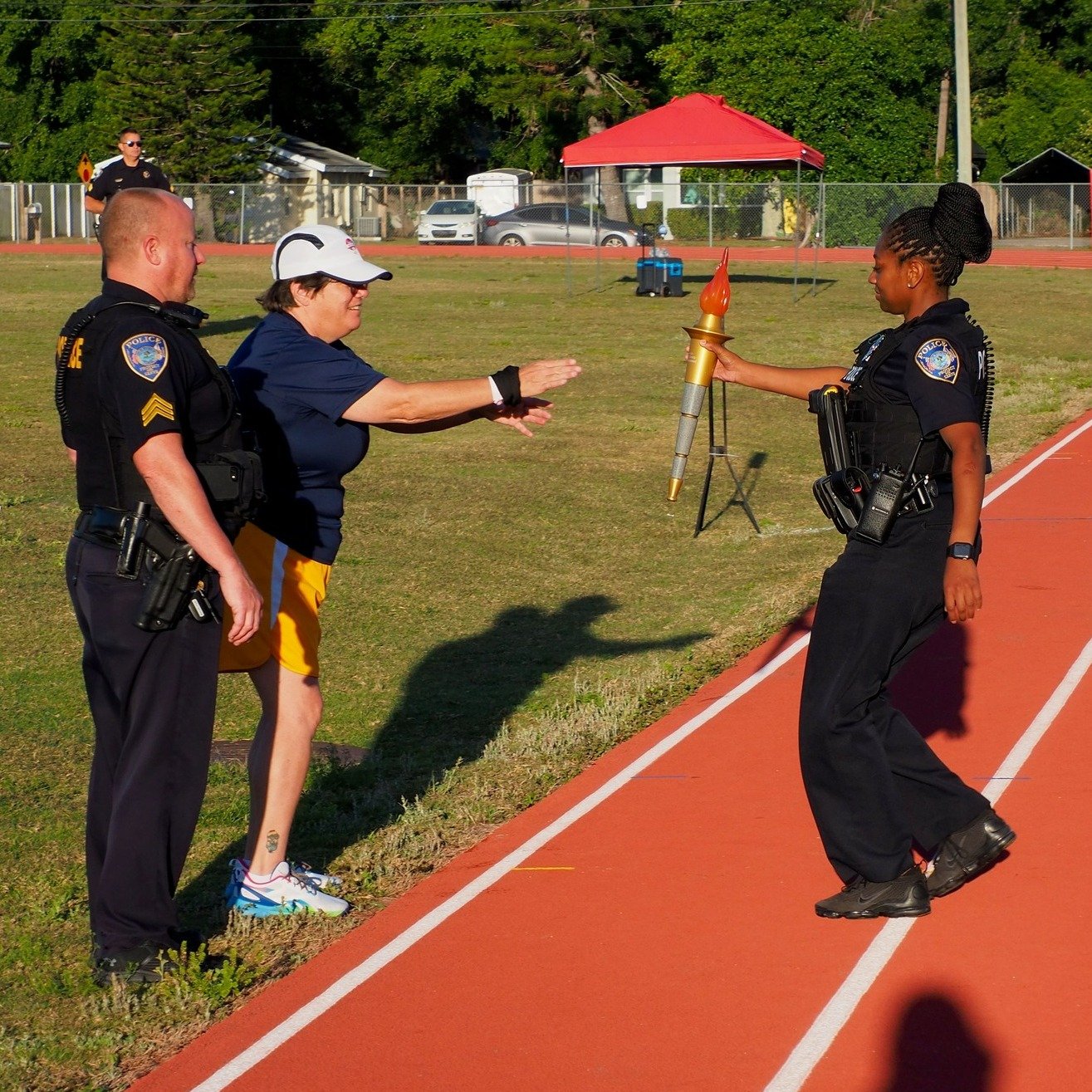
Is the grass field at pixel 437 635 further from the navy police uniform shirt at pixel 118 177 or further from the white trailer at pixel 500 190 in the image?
the white trailer at pixel 500 190

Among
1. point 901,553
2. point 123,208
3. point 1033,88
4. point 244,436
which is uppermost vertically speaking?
point 1033,88

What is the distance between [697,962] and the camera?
466 cm

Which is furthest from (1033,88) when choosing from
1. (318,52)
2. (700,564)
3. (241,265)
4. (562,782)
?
(562,782)

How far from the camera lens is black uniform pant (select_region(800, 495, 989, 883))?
475 centimetres

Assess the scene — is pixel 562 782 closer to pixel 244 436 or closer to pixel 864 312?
pixel 244 436

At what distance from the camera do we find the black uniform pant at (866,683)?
4750mm

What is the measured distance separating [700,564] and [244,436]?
6.26 metres

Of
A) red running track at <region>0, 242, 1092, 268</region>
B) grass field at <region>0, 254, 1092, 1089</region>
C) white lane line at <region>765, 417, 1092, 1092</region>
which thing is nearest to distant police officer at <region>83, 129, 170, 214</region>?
grass field at <region>0, 254, 1092, 1089</region>

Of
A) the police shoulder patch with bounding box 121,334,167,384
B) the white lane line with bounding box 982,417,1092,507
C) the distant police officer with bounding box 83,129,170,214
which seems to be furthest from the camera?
the distant police officer with bounding box 83,129,170,214

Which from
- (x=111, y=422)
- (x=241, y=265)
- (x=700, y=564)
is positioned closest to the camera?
(x=111, y=422)

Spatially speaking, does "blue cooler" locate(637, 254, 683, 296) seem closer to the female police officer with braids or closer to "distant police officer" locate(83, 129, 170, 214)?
"distant police officer" locate(83, 129, 170, 214)

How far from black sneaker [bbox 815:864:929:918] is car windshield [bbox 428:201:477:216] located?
150 feet

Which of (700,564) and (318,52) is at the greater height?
(318,52)

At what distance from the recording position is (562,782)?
20.9 ft
